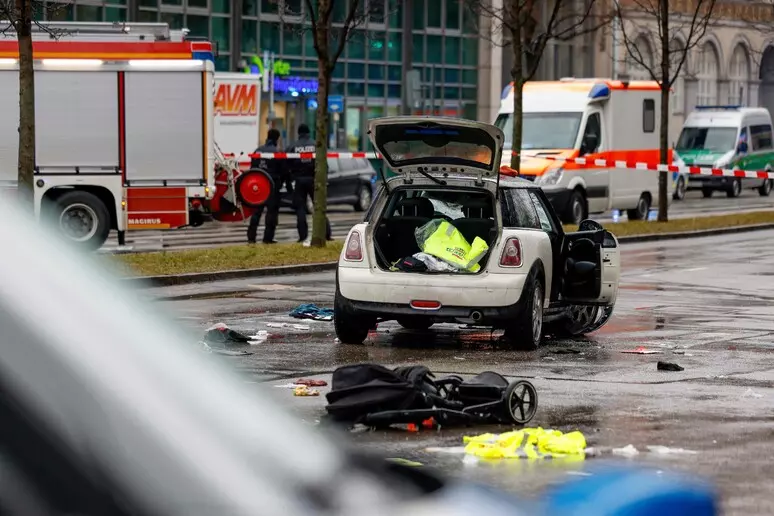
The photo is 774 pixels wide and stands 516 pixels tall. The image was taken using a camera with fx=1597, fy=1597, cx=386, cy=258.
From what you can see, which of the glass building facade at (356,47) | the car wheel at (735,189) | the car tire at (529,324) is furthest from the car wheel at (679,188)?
the car tire at (529,324)

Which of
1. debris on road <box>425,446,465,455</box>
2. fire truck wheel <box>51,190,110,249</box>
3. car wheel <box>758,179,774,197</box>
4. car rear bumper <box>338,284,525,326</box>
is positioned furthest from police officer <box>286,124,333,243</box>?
car wheel <box>758,179,774,197</box>

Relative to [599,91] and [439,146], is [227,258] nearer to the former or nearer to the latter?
[439,146]

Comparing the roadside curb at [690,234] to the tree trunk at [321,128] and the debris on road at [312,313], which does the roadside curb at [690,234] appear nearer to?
the tree trunk at [321,128]

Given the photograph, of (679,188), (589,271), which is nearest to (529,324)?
(589,271)

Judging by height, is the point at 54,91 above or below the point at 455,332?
above

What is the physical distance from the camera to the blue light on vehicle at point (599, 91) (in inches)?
1235

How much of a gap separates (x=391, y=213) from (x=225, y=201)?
11936mm

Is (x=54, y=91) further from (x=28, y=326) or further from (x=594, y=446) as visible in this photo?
(x=28, y=326)

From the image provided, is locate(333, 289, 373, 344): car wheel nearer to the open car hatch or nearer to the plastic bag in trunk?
the plastic bag in trunk

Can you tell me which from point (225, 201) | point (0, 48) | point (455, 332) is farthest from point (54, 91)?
point (455, 332)

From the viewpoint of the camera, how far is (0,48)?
77.0ft

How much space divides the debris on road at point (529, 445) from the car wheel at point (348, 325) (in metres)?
4.56

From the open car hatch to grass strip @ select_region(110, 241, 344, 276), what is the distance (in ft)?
19.3

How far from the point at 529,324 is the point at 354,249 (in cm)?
149
